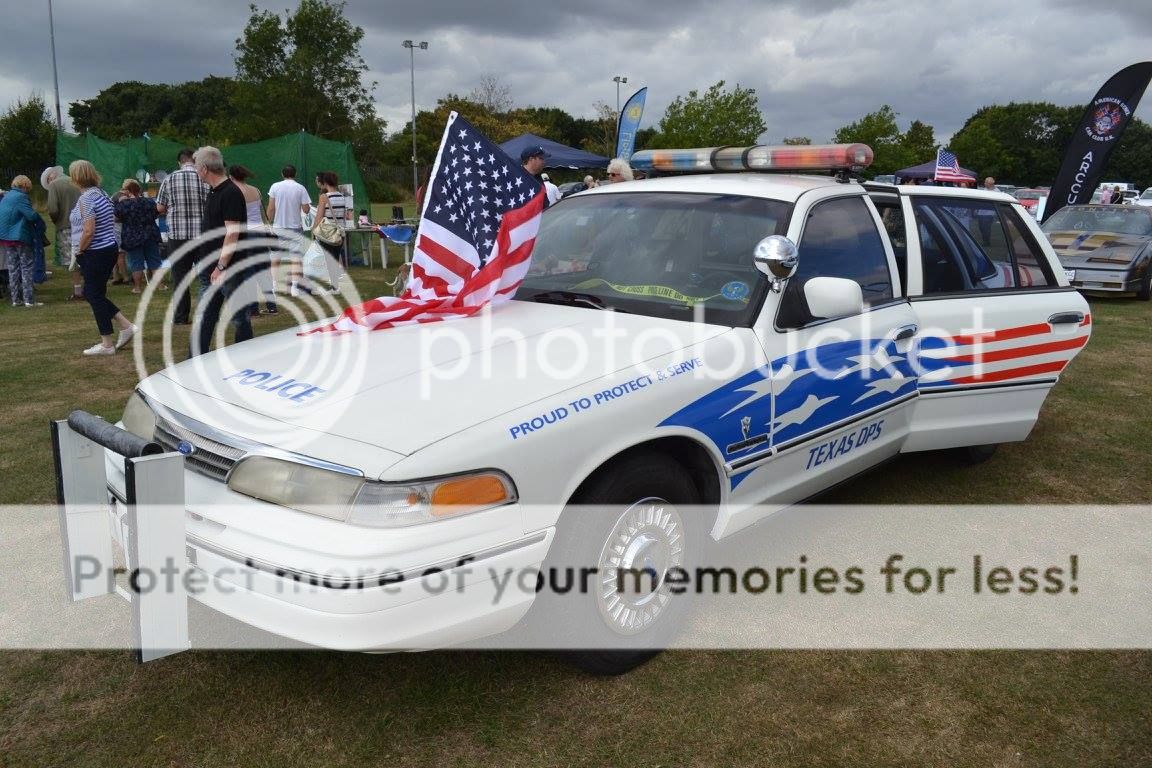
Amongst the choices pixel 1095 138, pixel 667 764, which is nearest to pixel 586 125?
pixel 1095 138

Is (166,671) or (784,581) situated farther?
(784,581)

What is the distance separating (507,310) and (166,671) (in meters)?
1.90

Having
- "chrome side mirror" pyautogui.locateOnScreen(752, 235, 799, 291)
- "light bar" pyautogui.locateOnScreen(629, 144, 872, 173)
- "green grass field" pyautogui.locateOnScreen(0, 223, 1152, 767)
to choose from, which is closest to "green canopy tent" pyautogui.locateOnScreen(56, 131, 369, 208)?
"light bar" pyautogui.locateOnScreen(629, 144, 872, 173)

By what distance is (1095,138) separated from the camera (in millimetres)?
16031

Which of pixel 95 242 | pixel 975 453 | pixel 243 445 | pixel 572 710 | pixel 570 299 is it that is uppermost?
pixel 95 242

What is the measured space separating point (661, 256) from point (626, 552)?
1470 mm

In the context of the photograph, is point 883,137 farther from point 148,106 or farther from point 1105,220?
point 148,106

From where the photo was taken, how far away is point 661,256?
3.75 m

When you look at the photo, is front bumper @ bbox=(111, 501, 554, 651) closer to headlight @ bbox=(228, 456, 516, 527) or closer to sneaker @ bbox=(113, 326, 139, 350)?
headlight @ bbox=(228, 456, 516, 527)

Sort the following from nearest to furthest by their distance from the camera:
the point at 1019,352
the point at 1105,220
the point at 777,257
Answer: the point at 777,257 → the point at 1019,352 → the point at 1105,220

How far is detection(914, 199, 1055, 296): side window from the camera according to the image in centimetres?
440

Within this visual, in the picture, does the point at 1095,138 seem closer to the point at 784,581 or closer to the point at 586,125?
the point at 784,581

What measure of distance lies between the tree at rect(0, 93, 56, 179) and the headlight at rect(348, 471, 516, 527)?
45048 millimetres

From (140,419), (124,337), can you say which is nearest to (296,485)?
(140,419)
